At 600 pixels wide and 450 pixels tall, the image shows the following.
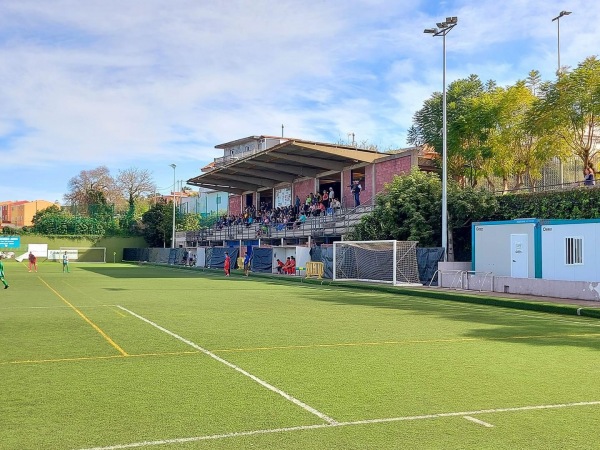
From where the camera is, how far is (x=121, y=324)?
14.8 meters

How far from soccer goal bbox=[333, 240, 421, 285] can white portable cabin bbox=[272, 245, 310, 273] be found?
15.9 feet

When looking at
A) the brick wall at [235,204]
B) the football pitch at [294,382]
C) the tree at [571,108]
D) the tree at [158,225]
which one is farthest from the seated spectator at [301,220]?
the football pitch at [294,382]

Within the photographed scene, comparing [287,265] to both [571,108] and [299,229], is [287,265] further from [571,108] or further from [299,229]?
[571,108]

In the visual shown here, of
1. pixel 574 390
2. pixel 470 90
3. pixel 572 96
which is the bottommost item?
pixel 574 390

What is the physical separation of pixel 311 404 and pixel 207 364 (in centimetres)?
295

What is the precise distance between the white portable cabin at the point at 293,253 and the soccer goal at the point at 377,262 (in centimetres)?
486

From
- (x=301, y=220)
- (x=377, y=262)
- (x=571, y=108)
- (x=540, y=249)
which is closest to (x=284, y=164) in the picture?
(x=301, y=220)

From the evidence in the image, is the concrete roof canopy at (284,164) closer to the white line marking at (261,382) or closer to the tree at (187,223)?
the tree at (187,223)

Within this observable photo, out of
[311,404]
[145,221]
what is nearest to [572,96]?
[311,404]

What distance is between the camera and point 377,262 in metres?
34.0

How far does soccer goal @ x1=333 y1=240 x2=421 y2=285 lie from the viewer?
3212 cm

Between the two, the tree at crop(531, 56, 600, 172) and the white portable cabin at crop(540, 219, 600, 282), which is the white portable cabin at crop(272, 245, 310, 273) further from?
the white portable cabin at crop(540, 219, 600, 282)

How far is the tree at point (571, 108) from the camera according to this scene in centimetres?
3416

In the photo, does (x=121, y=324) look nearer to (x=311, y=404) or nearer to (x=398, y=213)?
(x=311, y=404)
